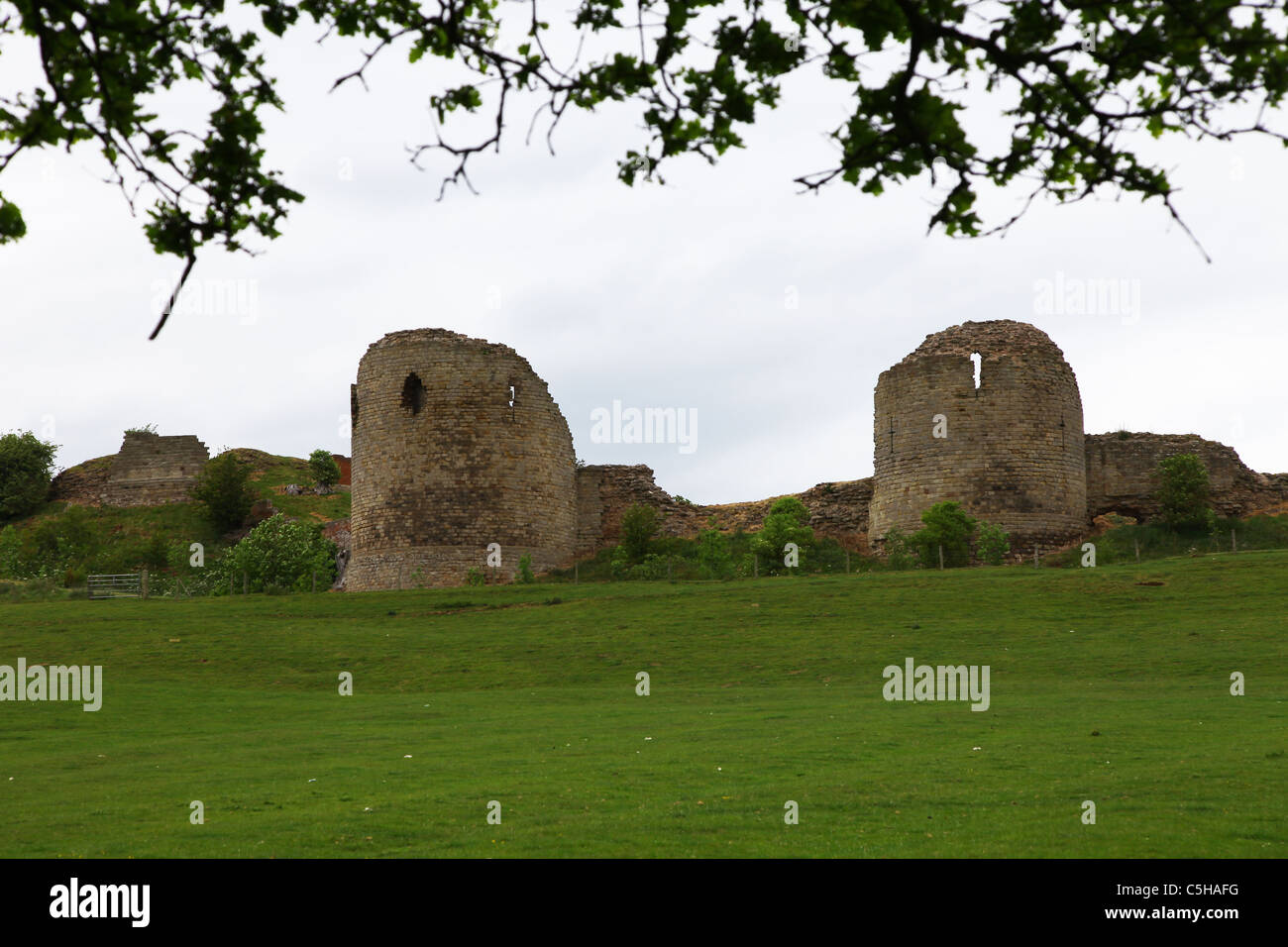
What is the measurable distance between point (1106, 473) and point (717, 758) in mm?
32084

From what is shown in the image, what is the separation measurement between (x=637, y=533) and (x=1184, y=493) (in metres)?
15.9

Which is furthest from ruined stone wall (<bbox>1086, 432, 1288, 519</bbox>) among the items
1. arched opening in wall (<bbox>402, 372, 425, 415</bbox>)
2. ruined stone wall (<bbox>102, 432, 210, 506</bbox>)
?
ruined stone wall (<bbox>102, 432, 210, 506</bbox>)

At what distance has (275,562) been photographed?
132ft

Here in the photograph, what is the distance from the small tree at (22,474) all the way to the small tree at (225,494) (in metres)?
11.2

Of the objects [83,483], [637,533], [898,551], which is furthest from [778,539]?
A: [83,483]

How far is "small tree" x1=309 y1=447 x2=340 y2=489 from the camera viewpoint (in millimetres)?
64062

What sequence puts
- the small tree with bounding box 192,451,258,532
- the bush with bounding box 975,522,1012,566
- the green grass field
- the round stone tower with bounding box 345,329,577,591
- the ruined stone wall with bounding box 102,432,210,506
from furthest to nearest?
the ruined stone wall with bounding box 102,432,210,506, the small tree with bounding box 192,451,258,532, the round stone tower with bounding box 345,329,577,591, the bush with bounding box 975,522,1012,566, the green grass field

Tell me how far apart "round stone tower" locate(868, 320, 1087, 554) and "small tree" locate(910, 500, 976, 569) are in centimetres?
186

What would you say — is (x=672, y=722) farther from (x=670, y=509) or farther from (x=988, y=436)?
(x=670, y=509)

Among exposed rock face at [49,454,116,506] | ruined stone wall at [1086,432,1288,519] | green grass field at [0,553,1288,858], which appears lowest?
green grass field at [0,553,1288,858]

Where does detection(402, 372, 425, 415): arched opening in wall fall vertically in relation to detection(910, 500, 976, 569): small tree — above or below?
above

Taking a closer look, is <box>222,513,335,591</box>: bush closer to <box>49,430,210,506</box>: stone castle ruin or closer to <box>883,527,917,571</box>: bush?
<box>883,527,917,571</box>: bush

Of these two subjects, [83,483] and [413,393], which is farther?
[83,483]
